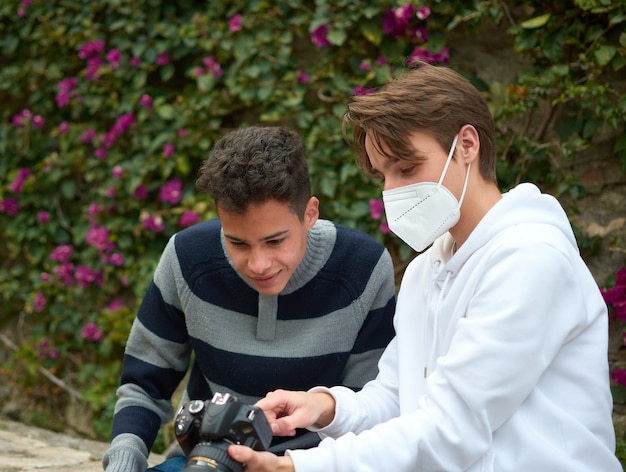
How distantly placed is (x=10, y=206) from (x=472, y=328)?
3910mm

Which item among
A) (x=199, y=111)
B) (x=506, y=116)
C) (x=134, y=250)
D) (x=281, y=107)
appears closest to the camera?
(x=506, y=116)

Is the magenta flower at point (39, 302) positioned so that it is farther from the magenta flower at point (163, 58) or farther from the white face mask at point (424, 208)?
the white face mask at point (424, 208)

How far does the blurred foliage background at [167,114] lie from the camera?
3316mm

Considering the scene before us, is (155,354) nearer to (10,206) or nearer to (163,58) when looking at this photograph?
(163,58)

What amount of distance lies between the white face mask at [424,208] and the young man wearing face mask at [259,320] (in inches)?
15.5

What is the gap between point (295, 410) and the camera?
2.08m

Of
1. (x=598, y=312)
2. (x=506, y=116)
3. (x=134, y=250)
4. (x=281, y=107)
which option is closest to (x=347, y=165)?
(x=281, y=107)

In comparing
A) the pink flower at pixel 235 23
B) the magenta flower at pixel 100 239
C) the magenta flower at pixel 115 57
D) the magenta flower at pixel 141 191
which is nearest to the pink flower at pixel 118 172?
the magenta flower at pixel 141 191

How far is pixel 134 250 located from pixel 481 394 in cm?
321

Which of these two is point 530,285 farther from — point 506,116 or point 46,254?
point 46,254

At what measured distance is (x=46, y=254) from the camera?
16.6 feet

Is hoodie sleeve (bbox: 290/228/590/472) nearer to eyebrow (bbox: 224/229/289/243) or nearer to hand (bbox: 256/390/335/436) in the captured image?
hand (bbox: 256/390/335/436)

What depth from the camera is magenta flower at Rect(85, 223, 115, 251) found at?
4668mm

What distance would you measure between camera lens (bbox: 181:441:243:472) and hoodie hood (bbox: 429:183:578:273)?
26.3 inches
